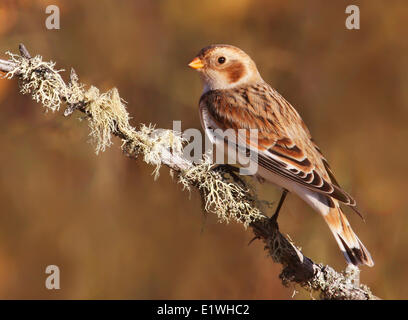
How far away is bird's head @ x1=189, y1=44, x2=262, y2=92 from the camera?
14.4ft

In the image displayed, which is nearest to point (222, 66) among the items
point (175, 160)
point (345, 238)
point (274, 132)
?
point (274, 132)

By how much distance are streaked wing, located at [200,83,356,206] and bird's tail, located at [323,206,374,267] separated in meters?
0.19

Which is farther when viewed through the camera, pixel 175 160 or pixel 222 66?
pixel 222 66

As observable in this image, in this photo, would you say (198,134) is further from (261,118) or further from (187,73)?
(261,118)

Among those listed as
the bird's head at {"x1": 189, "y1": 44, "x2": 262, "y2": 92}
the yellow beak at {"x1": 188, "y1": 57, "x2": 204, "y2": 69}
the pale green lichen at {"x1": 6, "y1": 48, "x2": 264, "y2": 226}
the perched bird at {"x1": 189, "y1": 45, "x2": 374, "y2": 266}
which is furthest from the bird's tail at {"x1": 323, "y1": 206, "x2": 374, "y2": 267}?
the yellow beak at {"x1": 188, "y1": 57, "x2": 204, "y2": 69}

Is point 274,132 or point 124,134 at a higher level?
point 274,132

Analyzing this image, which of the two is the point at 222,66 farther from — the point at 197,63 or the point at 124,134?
the point at 124,134

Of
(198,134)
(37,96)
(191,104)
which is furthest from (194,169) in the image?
(191,104)

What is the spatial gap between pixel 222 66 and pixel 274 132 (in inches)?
35.7

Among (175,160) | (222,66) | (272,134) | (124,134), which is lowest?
(175,160)

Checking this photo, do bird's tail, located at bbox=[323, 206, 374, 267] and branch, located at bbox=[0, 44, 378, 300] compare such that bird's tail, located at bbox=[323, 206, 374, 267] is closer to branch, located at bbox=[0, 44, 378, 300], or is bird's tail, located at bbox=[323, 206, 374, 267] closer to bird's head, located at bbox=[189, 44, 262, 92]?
branch, located at bbox=[0, 44, 378, 300]

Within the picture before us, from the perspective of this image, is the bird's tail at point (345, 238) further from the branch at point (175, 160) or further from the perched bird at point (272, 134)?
the branch at point (175, 160)

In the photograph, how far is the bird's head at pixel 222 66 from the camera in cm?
439

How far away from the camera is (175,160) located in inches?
129
